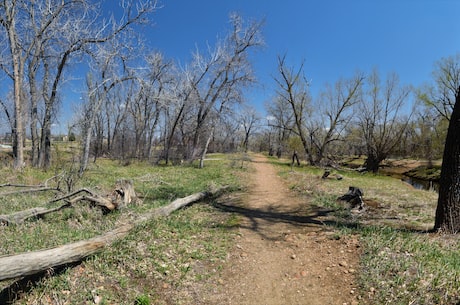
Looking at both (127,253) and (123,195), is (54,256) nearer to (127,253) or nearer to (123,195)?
(127,253)

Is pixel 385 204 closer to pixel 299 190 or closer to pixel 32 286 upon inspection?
pixel 299 190

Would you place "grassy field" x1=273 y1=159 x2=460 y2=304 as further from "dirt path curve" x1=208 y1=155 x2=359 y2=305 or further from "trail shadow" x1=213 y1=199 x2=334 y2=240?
"trail shadow" x1=213 y1=199 x2=334 y2=240

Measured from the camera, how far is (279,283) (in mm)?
4020

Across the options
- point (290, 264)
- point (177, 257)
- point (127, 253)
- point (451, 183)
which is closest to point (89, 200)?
point (127, 253)

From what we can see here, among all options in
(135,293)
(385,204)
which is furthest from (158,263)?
(385,204)

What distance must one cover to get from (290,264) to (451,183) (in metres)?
3.50

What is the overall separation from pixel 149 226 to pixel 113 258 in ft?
4.29

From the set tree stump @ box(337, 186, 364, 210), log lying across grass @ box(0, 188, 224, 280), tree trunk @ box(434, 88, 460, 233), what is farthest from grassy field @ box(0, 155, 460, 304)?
tree stump @ box(337, 186, 364, 210)

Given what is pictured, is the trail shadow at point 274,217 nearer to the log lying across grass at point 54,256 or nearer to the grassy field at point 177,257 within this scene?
the grassy field at point 177,257

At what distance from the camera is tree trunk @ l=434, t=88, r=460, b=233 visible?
4.86 metres

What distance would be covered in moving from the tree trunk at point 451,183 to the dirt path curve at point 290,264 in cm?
189

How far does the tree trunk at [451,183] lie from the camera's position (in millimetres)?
4855

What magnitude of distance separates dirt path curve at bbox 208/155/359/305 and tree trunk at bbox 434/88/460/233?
189 centimetres

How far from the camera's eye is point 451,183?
16.1 feet
